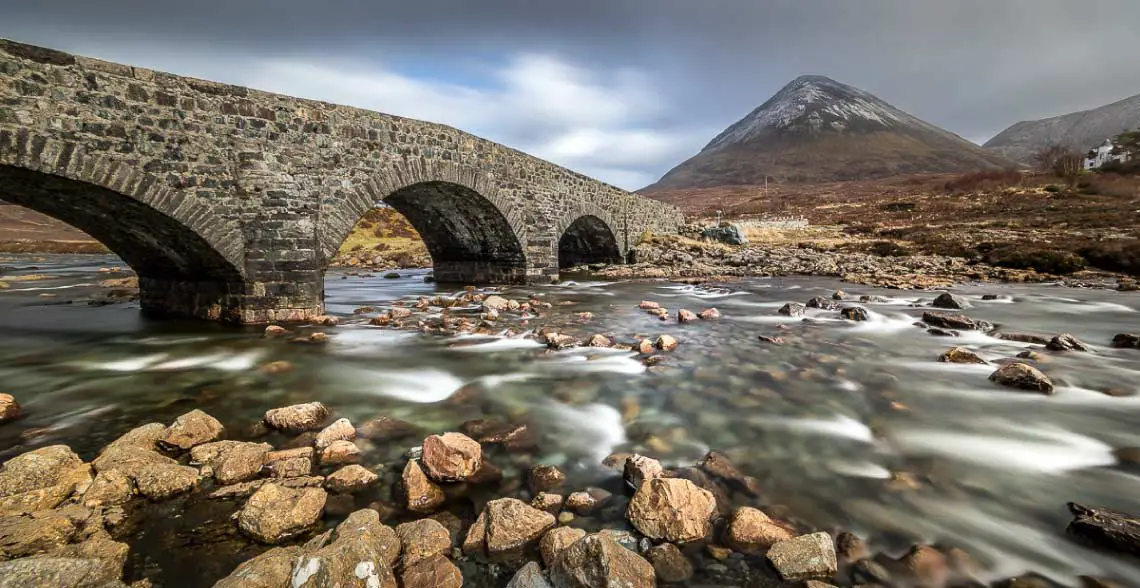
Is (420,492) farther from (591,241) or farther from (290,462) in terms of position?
(591,241)

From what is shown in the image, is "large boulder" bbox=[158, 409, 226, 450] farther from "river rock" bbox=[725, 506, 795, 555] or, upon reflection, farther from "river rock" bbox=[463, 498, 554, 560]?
"river rock" bbox=[725, 506, 795, 555]

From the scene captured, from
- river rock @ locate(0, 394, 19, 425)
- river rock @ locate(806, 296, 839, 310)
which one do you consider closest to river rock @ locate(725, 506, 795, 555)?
river rock @ locate(0, 394, 19, 425)

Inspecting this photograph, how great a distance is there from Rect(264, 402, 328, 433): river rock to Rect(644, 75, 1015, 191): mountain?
358 feet

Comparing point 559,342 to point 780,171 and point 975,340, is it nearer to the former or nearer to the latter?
point 975,340

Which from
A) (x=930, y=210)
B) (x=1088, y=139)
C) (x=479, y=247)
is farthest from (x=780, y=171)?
(x=1088, y=139)

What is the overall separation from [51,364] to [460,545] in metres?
7.13

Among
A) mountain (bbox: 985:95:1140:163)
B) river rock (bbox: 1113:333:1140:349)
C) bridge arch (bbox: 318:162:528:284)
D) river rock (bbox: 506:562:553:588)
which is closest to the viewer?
river rock (bbox: 506:562:553:588)

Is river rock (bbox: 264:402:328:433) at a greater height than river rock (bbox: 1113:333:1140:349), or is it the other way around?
river rock (bbox: 264:402:328:433)

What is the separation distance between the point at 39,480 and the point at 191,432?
86 centimetres

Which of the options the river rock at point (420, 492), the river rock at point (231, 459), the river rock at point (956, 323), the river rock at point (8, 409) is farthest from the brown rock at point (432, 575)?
the river rock at point (956, 323)

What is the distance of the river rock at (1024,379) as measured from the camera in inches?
197

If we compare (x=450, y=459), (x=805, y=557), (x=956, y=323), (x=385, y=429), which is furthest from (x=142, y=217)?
(x=956, y=323)

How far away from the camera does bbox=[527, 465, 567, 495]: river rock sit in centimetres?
316

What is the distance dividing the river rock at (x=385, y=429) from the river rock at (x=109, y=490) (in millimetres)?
1400
